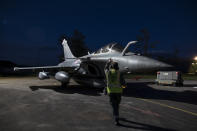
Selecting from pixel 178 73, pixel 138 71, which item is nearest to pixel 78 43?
pixel 178 73

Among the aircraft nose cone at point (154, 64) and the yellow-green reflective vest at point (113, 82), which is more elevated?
the aircraft nose cone at point (154, 64)

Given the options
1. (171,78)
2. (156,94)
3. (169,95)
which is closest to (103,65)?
(156,94)

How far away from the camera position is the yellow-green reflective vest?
15.6 ft

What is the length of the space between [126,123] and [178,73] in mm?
12821

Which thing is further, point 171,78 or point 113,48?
point 171,78

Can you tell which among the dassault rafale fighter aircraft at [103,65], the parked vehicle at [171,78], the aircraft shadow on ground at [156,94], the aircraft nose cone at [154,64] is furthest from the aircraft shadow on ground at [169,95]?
the parked vehicle at [171,78]

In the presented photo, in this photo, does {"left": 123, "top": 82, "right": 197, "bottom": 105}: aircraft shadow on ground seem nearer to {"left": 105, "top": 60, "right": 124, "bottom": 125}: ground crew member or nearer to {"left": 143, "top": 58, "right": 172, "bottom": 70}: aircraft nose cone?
{"left": 143, "top": 58, "right": 172, "bottom": 70}: aircraft nose cone

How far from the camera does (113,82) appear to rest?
4.80 meters

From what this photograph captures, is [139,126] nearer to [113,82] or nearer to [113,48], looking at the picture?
[113,82]

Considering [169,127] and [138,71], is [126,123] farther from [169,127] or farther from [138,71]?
[138,71]

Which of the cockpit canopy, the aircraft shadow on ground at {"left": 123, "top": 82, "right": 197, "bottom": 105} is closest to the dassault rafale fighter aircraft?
the cockpit canopy

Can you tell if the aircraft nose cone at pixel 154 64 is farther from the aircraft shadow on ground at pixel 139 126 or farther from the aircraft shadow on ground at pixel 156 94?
the aircraft shadow on ground at pixel 139 126

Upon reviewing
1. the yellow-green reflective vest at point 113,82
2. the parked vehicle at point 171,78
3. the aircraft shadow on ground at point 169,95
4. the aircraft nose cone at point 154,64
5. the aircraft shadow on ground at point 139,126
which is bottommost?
the aircraft shadow on ground at point 169,95

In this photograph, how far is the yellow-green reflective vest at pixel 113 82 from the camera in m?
4.75
